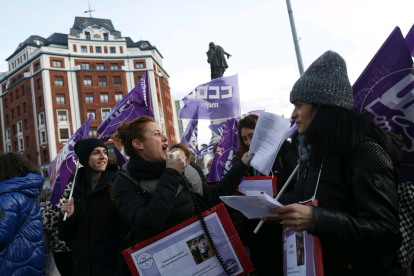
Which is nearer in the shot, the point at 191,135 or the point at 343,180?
the point at 343,180

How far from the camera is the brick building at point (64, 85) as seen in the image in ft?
Answer: 149

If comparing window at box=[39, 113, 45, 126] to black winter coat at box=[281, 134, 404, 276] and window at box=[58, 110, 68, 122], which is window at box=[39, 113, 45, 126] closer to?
window at box=[58, 110, 68, 122]

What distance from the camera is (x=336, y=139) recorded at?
64.0 inches

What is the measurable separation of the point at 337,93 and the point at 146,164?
1.33m

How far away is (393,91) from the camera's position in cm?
204

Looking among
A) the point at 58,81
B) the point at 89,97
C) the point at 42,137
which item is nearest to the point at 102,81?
the point at 89,97

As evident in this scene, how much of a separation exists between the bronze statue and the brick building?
34414 millimetres

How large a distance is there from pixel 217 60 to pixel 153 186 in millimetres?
12147

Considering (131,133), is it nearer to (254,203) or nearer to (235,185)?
(235,185)

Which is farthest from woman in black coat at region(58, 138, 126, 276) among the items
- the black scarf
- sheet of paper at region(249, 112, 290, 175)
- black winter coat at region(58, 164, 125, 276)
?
sheet of paper at region(249, 112, 290, 175)

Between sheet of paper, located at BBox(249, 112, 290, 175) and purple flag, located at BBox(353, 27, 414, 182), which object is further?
sheet of paper, located at BBox(249, 112, 290, 175)

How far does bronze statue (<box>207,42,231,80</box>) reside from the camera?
45.4 feet

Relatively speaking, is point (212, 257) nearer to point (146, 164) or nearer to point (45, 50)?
point (146, 164)

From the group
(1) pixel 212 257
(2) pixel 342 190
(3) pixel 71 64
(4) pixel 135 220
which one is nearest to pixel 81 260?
(4) pixel 135 220
